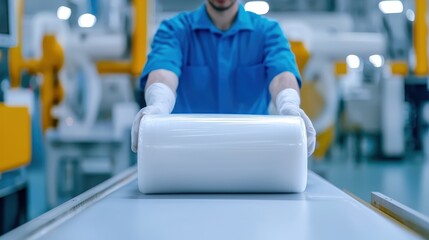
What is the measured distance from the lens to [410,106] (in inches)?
283

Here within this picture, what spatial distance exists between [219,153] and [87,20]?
3.65m

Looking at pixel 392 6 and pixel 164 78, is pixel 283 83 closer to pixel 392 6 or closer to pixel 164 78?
pixel 164 78

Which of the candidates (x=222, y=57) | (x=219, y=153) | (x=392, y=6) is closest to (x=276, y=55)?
(x=222, y=57)

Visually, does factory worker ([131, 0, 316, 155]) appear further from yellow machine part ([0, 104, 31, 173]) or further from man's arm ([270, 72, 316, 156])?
yellow machine part ([0, 104, 31, 173])

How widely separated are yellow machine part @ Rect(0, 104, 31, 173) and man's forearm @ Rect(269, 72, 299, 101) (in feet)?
3.57

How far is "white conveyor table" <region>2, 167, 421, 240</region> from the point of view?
3.53 feet

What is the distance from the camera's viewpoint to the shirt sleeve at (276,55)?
2.05 m

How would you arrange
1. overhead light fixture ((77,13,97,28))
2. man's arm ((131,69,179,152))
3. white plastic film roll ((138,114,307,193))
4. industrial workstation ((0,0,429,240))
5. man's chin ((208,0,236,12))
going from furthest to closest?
overhead light fixture ((77,13,97,28)) < man's chin ((208,0,236,12)) < man's arm ((131,69,179,152)) < white plastic film roll ((138,114,307,193)) < industrial workstation ((0,0,429,240))

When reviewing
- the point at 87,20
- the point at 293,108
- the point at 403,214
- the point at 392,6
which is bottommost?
the point at 403,214

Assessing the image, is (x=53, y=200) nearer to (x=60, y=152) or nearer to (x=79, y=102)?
(x=60, y=152)

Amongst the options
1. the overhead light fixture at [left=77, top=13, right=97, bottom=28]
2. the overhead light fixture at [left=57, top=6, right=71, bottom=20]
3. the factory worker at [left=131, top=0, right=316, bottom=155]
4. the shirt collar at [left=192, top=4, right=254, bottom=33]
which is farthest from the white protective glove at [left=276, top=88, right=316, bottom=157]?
the overhead light fixture at [left=57, top=6, right=71, bottom=20]

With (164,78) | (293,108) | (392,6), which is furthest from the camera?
(392,6)

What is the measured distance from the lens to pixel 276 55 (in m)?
Result: 2.08

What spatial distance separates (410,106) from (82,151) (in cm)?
508
